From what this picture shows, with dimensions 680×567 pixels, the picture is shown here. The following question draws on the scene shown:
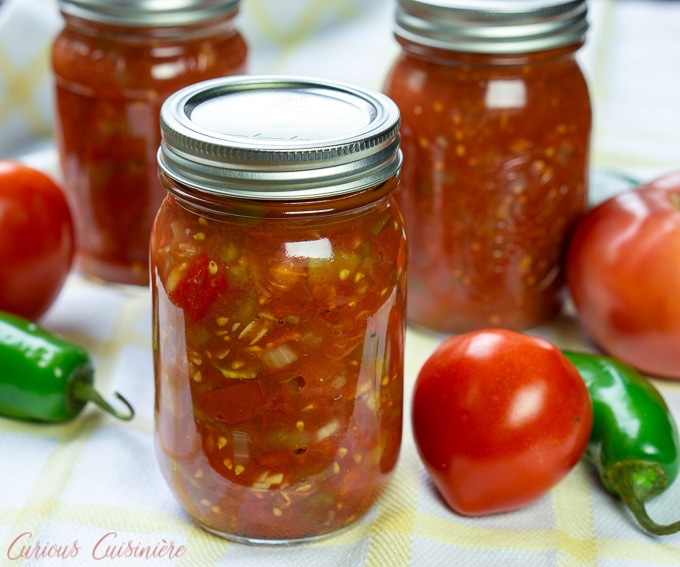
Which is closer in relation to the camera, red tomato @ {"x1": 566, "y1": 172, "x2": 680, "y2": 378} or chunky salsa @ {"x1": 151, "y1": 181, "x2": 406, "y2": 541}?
chunky salsa @ {"x1": 151, "y1": 181, "x2": 406, "y2": 541}

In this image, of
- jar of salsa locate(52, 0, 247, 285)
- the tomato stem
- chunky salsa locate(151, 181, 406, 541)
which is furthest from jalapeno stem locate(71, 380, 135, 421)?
the tomato stem

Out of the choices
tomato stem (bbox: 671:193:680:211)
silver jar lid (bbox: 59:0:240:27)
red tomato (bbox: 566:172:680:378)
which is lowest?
red tomato (bbox: 566:172:680:378)

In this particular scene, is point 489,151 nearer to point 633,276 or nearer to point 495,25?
point 495,25

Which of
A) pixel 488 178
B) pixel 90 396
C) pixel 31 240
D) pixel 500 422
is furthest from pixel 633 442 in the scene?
pixel 31 240

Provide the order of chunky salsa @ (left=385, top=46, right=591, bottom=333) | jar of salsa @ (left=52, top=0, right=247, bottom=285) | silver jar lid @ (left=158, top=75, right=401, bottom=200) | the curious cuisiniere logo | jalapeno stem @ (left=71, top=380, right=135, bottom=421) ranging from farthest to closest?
jar of salsa @ (left=52, top=0, right=247, bottom=285)
chunky salsa @ (left=385, top=46, right=591, bottom=333)
jalapeno stem @ (left=71, top=380, right=135, bottom=421)
the curious cuisiniere logo
silver jar lid @ (left=158, top=75, right=401, bottom=200)

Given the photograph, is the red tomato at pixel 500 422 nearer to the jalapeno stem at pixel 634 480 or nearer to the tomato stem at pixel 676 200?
the jalapeno stem at pixel 634 480

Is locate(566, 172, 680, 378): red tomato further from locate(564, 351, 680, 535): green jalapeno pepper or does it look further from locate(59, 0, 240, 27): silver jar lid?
locate(59, 0, 240, 27): silver jar lid
